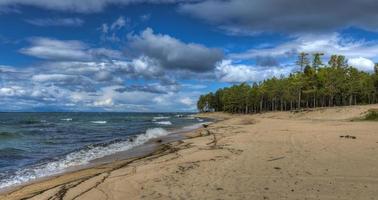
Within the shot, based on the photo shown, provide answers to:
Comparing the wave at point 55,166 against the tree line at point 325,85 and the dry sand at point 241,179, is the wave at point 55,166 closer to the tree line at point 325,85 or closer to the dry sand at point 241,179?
the dry sand at point 241,179

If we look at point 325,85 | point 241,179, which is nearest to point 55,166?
point 241,179

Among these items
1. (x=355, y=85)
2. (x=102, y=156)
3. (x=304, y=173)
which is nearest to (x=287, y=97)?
(x=355, y=85)

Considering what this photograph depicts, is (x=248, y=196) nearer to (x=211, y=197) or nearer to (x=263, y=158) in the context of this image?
(x=211, y=197)

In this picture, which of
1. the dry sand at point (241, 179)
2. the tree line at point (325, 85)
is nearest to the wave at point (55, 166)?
the dry sand at point (241, 179)

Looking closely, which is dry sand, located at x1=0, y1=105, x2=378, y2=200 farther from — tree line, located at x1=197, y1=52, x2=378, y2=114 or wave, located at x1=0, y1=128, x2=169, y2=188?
tree line, located at x1=197, y1=52, x2=378, y2=114

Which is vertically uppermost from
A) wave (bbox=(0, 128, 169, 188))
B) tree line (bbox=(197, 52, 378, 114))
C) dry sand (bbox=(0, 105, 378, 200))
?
tree line (bbox=(197, 52, 378, 114))

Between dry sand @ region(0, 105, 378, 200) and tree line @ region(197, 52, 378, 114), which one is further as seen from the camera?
tree line @ region(197, 52, 378, 114)

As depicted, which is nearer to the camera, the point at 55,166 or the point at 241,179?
the point at 241,179

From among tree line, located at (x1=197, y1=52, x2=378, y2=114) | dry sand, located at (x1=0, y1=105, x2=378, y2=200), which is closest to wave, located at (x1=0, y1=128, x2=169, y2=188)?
dry sand, located at (x1=0, y1=105, x2=378, y2=200)

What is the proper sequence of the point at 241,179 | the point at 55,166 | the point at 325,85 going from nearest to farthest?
1. the point at 241,179
2. the point at 55,166
3. the point at 325,85

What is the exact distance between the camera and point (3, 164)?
19297 mm

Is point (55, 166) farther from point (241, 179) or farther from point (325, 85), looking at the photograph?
point (325, 85)

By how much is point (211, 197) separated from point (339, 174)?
13.4 ft

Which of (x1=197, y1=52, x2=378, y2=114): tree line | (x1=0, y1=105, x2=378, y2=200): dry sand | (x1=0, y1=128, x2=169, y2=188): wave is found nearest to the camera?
(x1=0, y1=105, x2=378, y2=200): dry sand
